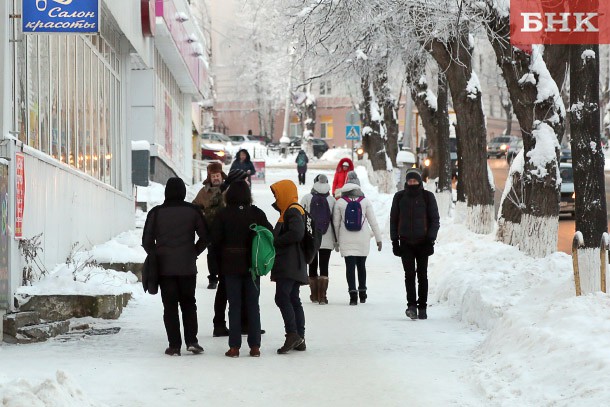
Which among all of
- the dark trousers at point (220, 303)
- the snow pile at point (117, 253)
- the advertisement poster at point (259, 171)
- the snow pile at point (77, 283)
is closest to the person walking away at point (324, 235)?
the snow pile at point (77, 283)

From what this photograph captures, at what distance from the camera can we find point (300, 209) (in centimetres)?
1111

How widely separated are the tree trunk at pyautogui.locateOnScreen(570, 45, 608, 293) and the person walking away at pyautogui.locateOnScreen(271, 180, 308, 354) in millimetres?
2789

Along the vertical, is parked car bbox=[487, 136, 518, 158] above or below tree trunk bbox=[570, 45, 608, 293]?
above

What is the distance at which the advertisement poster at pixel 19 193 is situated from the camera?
1155 cm

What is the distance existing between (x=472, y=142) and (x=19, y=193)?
12684mm

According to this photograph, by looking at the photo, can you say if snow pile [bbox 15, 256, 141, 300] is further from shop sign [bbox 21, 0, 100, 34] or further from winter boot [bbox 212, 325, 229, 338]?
shop sign [bbox 21, 0, 100, 34]

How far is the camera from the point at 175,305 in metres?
10.7

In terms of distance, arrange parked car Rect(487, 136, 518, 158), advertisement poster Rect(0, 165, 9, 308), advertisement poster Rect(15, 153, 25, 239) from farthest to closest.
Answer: parked car Rect(487, 136, 518, 158), advertisement poster Rect(15, 153, 25, 239), advertisement poster Rect(0, 165, 9, 308)

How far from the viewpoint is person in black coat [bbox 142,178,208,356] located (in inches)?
416

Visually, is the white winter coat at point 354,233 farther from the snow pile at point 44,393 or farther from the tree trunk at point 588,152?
the snow pile at point 44,393

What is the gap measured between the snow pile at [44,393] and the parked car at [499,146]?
223 feet

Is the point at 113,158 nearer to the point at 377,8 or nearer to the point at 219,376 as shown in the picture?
the point at 377,8

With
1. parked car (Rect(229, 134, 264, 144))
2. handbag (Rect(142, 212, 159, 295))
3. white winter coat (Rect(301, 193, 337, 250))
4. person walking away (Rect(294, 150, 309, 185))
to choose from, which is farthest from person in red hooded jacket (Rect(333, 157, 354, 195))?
parked car (Rect(229, 134, 264, 144))

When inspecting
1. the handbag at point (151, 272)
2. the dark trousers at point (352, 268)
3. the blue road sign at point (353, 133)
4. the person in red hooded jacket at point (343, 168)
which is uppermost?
the blue road sign at point (353, 133)
